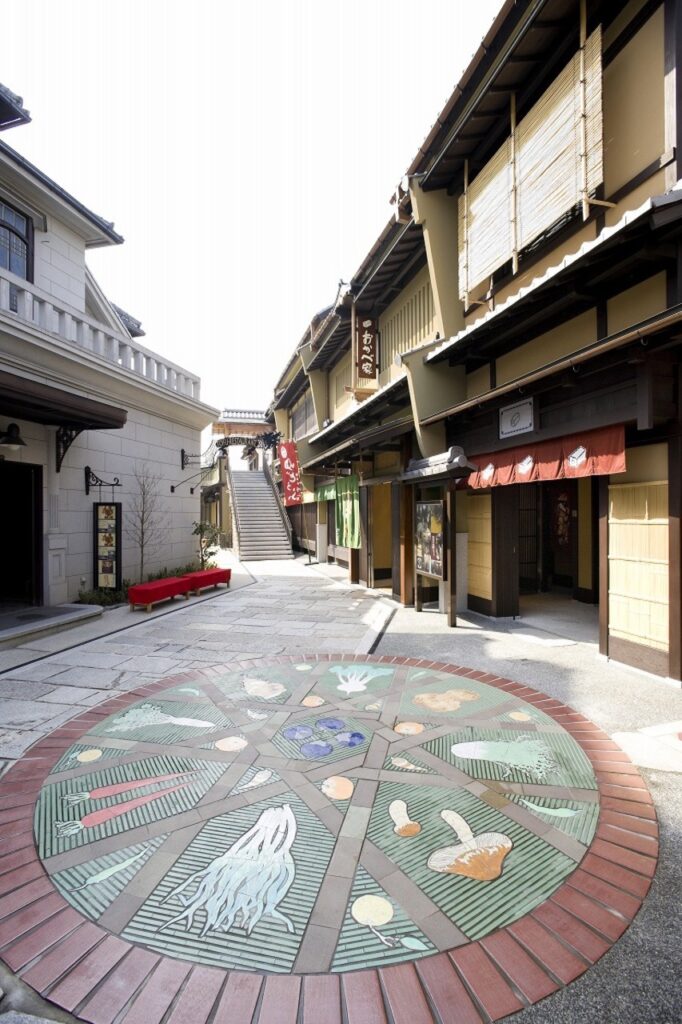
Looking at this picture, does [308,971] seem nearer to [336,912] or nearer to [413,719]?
[336,912]

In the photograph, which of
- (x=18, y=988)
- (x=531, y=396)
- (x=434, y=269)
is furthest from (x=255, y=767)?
(x=434, y=269)

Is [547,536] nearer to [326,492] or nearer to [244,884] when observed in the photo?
[326,492]

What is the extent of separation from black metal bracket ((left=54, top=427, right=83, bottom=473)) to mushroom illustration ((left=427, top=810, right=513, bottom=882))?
33.5 ft

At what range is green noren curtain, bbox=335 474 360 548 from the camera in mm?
14047

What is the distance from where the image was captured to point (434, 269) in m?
9.27

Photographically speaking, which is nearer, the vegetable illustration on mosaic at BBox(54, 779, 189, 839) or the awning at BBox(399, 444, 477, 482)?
the vegetable illustration on mosaic at BBox(54, 779, 189, 839)

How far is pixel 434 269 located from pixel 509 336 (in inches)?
97.9

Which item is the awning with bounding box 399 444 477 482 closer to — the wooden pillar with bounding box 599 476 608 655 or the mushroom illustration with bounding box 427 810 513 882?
the wooden pillar with bounding box 599 476 608 655

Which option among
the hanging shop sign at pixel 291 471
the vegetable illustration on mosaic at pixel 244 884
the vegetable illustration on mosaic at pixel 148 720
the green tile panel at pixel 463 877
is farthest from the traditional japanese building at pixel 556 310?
the hanging shop sign at pixel 291 471

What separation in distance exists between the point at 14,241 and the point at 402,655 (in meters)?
12.2

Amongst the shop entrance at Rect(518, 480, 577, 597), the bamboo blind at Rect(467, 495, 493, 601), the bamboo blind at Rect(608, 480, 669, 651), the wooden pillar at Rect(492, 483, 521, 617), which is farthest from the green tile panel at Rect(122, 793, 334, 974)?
the shop entrance at Rect(518, 480, 577, 597)

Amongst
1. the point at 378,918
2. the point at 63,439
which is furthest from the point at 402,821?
the point at 63,439

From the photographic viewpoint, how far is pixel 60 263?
38.0 feet

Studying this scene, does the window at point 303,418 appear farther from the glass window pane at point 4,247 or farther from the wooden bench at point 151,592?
the glass window pane at point 4,247
